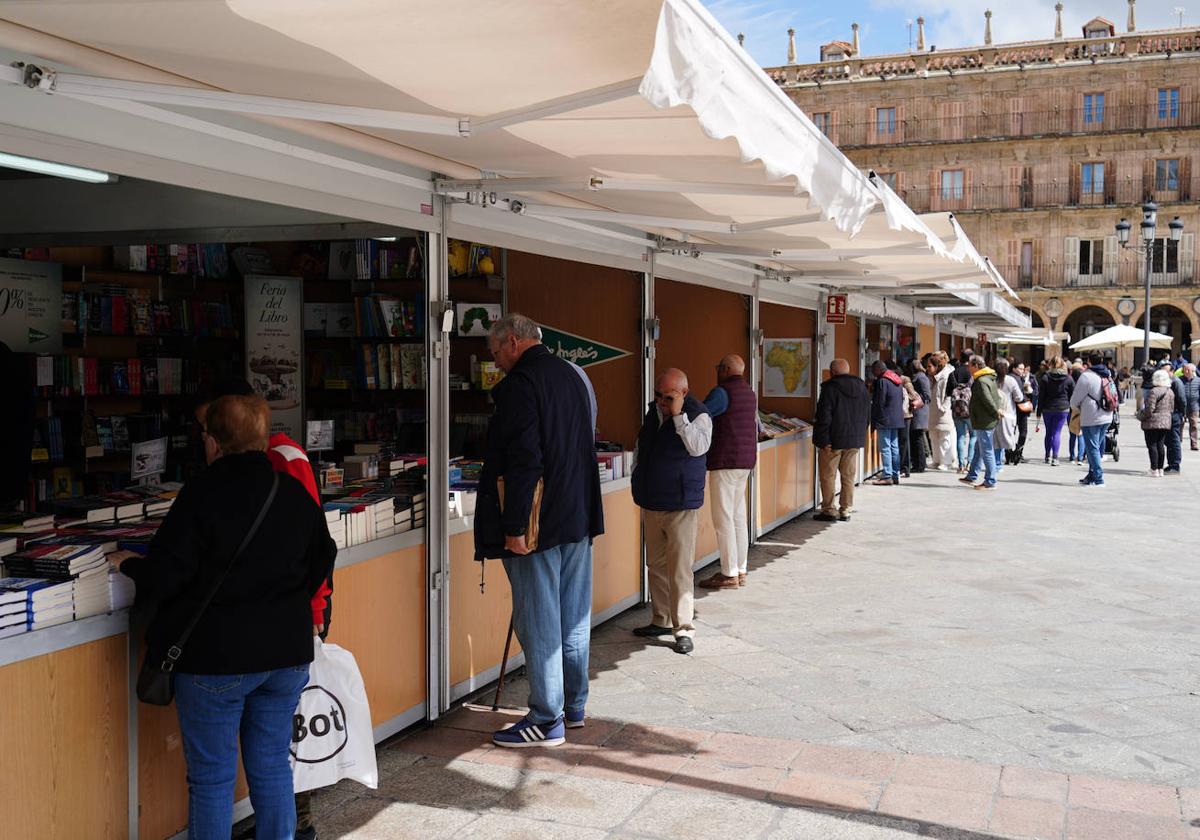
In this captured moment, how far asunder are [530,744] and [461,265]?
3898 mm

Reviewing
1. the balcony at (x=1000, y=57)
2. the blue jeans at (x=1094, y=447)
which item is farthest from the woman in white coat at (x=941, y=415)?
the balcony at (x=1000, y=57)

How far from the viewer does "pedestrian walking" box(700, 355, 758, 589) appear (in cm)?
739

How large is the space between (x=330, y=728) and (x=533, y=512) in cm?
116

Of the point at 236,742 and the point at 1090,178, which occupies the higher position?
the point at 1090,178

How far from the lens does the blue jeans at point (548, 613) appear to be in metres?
4.57

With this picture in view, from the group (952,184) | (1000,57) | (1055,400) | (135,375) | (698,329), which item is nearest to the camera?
(135,375)

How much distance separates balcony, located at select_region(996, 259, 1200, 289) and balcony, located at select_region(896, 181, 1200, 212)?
2484 mm

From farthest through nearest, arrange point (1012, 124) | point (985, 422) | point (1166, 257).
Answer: point (1012, 124), point (1166, 257), point (985, 422)

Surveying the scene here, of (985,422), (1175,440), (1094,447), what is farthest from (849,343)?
(1175,440)

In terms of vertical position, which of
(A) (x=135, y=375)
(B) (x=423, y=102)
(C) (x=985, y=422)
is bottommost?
(C) (x=985, y=422)

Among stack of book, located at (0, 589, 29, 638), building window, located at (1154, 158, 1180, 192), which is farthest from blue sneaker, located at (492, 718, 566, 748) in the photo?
building window, located at (1154, 158, 1180, 192)

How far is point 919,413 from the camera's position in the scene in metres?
15.3

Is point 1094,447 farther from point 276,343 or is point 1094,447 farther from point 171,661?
point 171,661

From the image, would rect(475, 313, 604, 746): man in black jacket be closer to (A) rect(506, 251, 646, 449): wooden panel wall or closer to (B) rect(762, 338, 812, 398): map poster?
(A) rect(506, 251, 646, 449): wooden panel wall
